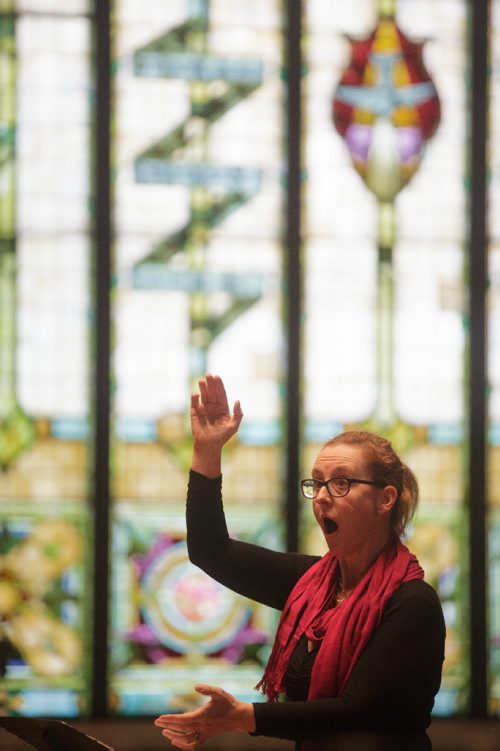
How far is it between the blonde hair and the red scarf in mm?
49

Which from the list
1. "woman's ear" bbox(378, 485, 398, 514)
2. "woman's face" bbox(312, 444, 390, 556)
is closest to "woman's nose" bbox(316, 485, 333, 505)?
"woman's face" bbox(312, 444, 390, 556)

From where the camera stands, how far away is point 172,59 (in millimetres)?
4254

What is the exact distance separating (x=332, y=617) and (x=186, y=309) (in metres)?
2.23

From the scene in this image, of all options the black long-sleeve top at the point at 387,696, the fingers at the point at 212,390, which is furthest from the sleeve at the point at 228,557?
the black long-sleeve top at the point at 387,696

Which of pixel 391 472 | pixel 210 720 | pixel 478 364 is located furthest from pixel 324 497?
pixel 478 364

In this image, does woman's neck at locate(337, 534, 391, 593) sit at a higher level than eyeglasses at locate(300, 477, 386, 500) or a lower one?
lower

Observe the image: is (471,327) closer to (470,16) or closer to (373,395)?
(373,395)

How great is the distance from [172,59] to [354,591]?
107 inches

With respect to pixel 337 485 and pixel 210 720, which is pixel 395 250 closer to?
pixel 337 485

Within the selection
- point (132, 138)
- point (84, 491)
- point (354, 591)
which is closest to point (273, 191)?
point (132, 138)

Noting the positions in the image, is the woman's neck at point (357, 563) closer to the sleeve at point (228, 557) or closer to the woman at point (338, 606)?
the woman at point (338, 606)

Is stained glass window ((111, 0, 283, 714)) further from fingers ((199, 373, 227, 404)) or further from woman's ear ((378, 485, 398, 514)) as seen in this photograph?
woman's ear ((378, 485, 398, 514))

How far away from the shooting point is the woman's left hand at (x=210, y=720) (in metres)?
1.83

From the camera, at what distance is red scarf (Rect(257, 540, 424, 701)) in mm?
2000
